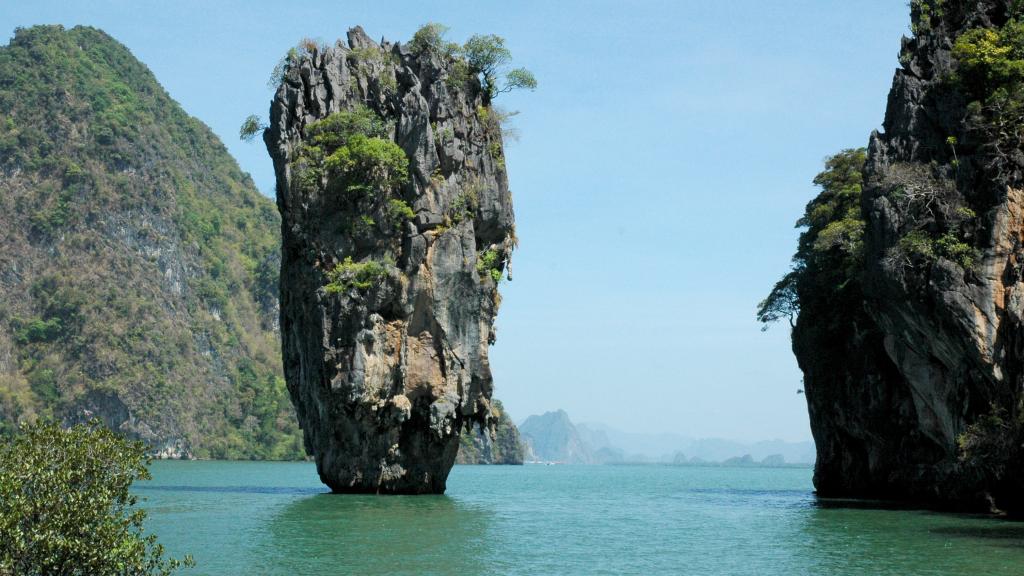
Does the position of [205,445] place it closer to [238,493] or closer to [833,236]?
[238,493]

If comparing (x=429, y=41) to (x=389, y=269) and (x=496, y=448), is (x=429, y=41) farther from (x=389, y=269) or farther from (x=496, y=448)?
(x=496, y=448)

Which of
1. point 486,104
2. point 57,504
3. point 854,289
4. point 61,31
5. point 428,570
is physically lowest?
point 428,570

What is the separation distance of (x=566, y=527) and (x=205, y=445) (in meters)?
105

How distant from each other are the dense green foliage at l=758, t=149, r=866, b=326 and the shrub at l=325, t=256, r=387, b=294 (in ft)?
58.8

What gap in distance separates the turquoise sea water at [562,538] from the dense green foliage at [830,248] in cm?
912

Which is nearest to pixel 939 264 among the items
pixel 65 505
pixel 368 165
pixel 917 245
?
pixel 917 245

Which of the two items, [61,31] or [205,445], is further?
[61,31]

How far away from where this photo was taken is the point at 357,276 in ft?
125

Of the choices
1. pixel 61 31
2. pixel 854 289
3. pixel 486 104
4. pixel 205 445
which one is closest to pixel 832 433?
pixel 854 289

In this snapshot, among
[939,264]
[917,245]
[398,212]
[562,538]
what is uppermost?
[398,212]

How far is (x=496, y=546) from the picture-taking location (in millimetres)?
26688

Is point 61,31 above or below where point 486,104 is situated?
above

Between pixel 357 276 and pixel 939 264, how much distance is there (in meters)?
19.5

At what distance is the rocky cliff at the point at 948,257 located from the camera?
3123cm
